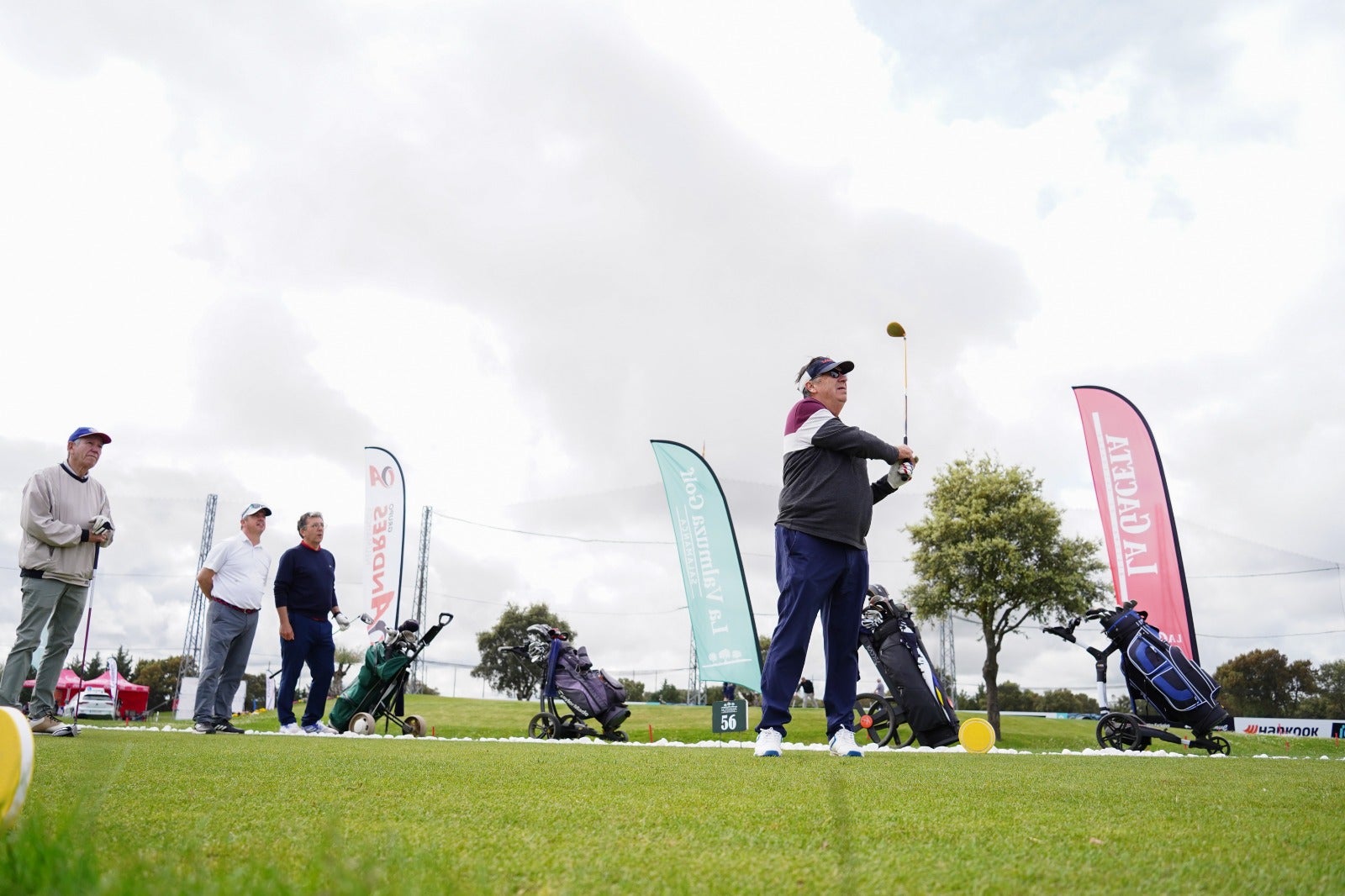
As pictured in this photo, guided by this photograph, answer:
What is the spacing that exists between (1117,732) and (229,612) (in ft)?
27.5

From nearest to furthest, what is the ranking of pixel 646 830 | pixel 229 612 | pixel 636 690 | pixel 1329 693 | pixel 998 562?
pixel 646 830 < pixel 229 612 < pixel 998 562 < pixel 1329 693 < pixel 636 690

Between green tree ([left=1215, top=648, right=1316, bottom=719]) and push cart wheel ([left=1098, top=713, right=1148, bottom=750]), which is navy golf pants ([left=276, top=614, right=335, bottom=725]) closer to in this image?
push cart wheel ([left=1098, top=713, right=1148, bottom=750])

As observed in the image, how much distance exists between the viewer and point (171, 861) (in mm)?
1308

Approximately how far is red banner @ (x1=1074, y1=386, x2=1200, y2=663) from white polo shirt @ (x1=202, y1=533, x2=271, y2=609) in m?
12.7

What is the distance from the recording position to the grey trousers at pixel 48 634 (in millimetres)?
5480

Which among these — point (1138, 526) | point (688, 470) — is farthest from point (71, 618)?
point (1138, 526)

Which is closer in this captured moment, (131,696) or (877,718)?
(877,718)

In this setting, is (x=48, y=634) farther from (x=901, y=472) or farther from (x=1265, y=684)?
(x=1265, y=684)

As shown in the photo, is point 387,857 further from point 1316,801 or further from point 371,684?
point 371,684

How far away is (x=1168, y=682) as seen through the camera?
7.96 metres

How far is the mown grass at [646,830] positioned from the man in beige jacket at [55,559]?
283 cm

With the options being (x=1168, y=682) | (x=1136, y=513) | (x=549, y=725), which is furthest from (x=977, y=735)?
(x=1136, y=513)

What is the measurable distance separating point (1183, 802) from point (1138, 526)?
559 inches

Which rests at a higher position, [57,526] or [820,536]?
[57,526]
